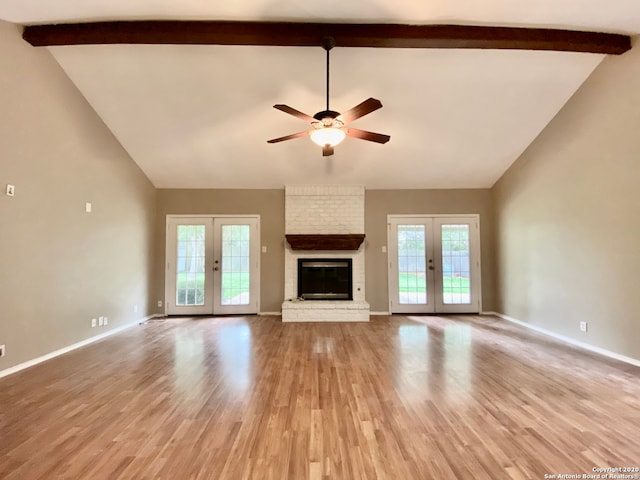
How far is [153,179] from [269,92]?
133 inches

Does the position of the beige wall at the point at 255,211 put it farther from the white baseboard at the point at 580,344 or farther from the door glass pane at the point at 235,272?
the white baseboard at the point at 580,344

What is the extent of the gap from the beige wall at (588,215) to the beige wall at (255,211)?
14.5 feet

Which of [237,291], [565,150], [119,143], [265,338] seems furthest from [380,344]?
[119,143]

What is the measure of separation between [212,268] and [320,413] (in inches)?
184

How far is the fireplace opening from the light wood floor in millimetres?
2184

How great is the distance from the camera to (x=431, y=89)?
4.21m

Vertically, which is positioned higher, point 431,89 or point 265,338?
point 431,89

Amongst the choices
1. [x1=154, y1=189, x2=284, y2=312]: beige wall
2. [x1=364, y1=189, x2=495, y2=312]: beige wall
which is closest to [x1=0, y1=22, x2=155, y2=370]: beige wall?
[x1=154, y1=189, x2=284, y2=312]: beige wall

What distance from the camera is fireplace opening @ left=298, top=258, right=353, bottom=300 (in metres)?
6.40

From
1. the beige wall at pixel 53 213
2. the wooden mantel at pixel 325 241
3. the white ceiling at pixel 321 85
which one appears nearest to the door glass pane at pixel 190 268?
the beige wall at pixel 53 213

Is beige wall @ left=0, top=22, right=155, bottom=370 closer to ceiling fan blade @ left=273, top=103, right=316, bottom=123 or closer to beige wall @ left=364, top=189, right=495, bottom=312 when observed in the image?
ceiling fan blade @ left=273, top=103, right=316, bottom=123

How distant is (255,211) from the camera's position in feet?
21.5

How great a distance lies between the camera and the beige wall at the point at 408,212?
6484 millimetres

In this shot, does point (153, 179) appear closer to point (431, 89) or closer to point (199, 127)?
point (199, 127)
